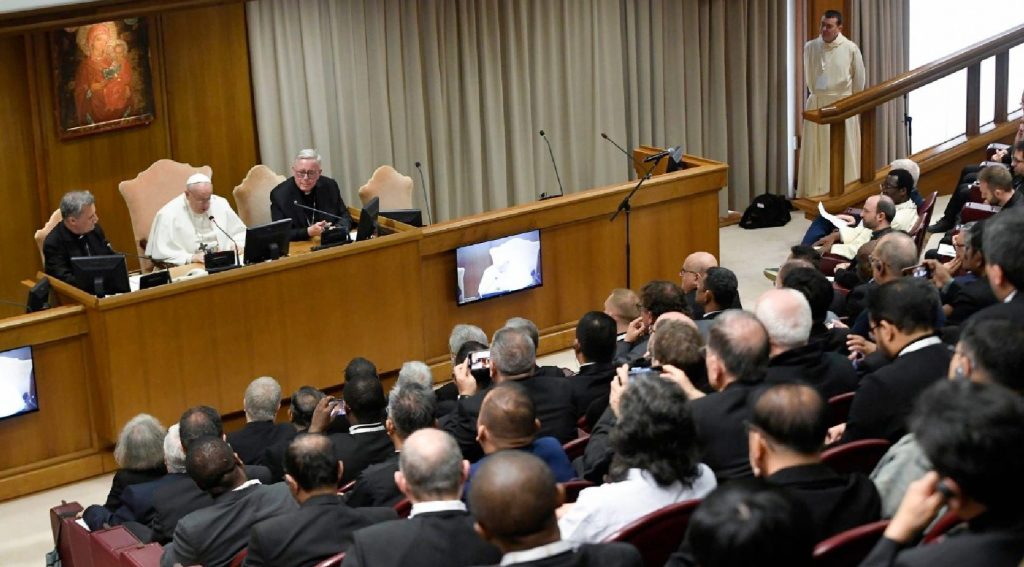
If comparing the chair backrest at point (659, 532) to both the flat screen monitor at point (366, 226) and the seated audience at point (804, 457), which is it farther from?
the flat screen monitor at point (366, 226)

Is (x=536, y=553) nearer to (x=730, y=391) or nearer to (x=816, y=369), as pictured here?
(x=730, y=391)

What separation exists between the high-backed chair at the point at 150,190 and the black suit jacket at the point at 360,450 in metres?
3.80

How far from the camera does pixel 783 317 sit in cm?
450

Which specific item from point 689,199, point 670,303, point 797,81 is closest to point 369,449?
point 670,303

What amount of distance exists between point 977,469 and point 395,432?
8.44ft

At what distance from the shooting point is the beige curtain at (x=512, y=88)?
968cm

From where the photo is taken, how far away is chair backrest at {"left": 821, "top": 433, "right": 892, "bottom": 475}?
3791 millimetres

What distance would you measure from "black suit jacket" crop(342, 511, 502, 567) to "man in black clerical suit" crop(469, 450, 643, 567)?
430mm

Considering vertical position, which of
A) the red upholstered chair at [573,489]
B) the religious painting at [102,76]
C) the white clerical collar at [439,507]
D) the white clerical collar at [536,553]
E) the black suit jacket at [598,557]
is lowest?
the red upholstered chair at [573,489]

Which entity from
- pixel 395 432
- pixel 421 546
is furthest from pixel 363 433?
pixel 421 546

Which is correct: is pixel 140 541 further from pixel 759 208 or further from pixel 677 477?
pixel 759 208

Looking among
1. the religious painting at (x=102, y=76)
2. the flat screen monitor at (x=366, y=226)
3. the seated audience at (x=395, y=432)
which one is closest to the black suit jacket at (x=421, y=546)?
the seated audience at (x=395, y=432)

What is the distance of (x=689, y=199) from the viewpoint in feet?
29.1

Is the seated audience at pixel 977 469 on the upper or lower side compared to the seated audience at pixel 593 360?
upper
